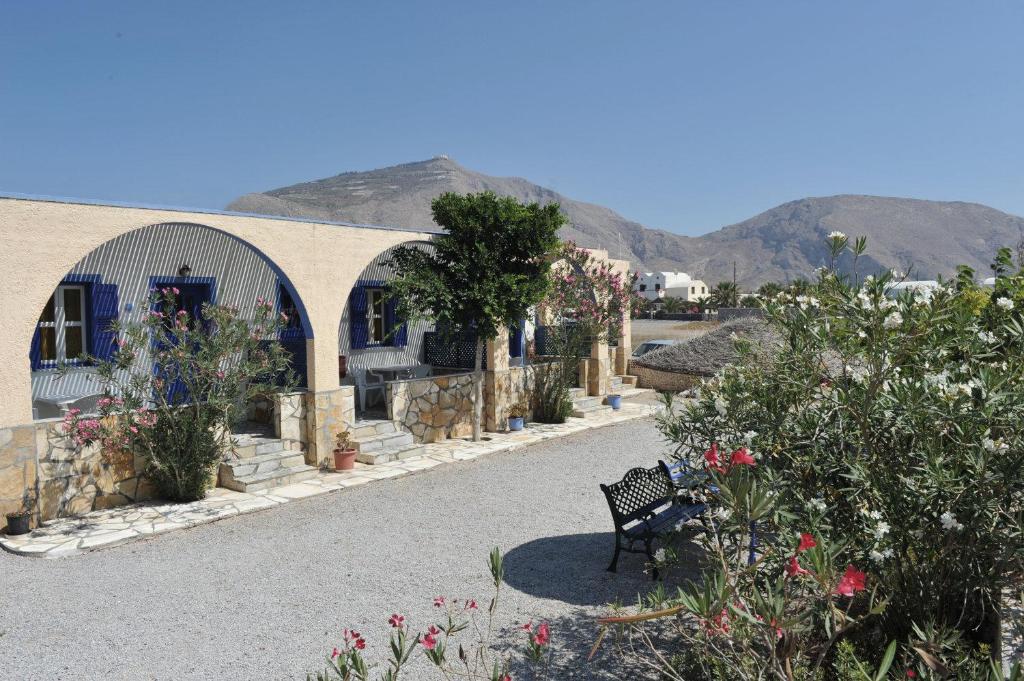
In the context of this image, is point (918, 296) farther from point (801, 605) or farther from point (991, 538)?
point (801, 605)

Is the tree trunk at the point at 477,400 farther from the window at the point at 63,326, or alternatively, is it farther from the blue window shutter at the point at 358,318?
the window at the point at 63,326

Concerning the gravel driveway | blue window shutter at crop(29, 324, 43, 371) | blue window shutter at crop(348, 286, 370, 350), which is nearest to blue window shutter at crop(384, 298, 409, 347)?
blue window shutter at crop(348, 286, 370, 350)

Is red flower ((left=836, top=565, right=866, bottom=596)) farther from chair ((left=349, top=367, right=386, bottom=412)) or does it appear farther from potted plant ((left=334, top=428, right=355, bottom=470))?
chair ((left=349, top=367, right=386, bottom=412))

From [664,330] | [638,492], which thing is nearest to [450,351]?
[638,492]

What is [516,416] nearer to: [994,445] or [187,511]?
[187,511]

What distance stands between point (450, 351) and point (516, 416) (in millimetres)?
2540

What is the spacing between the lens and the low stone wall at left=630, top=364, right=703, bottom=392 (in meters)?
19.2

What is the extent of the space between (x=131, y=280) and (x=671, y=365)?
43.7 ft

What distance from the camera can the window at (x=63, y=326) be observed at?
35.1 ft

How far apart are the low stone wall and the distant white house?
6437cm

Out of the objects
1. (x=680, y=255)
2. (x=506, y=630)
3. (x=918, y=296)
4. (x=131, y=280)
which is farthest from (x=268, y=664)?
(x=680, y=255)

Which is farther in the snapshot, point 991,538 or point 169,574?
point 169,574

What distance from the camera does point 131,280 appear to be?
1157 centimetres

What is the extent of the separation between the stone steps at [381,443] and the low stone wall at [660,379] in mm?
9311
